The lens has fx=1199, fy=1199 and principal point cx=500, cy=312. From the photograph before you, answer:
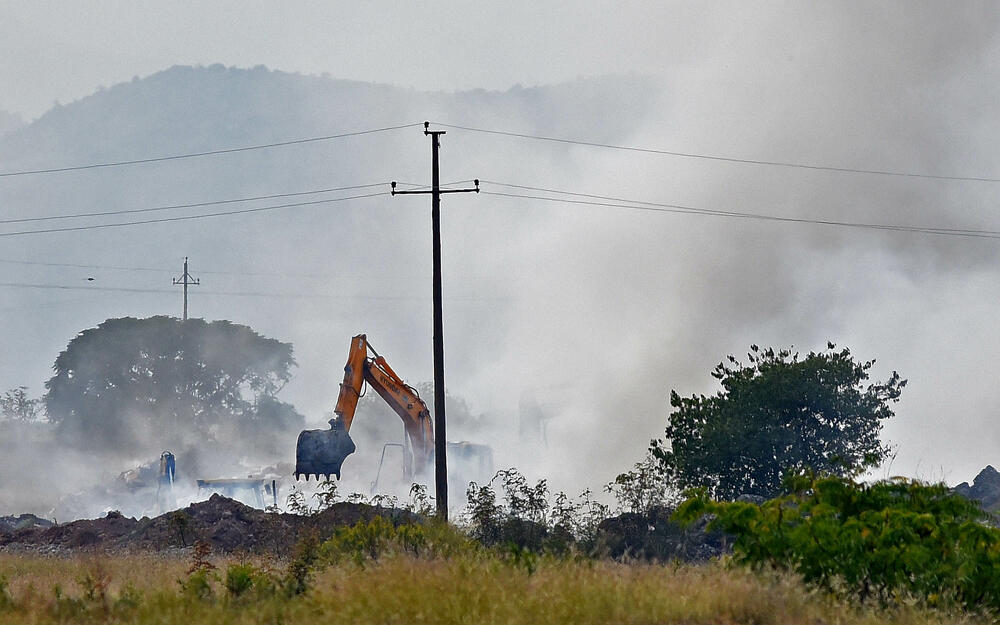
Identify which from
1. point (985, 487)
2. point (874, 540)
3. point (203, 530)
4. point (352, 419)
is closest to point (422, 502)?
point (203, 530)

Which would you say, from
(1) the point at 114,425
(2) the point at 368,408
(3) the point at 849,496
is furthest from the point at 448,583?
(2) the point at 368,408

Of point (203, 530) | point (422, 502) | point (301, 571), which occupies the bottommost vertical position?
point (301, 571)

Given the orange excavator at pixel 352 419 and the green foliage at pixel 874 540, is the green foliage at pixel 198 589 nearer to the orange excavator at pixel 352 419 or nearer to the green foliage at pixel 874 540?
the green foliage at pixel 874 540

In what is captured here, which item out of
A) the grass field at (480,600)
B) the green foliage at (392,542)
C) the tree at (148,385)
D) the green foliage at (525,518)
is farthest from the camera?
the tree at (148,385)

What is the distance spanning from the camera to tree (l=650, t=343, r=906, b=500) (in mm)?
35969

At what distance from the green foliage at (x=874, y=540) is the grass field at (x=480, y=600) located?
1.66 ft

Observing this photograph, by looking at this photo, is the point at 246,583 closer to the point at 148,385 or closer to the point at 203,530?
the point at 203,530

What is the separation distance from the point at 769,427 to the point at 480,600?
25686mm

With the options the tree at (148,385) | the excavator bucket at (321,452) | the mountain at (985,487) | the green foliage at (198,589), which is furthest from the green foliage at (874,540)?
the tree at (148,385)

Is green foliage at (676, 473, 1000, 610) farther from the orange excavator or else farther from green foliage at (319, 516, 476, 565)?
the orange excavator

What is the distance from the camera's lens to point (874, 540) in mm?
13586

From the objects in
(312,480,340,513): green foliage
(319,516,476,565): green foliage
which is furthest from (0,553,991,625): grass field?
(312,480,340,513): green foliage

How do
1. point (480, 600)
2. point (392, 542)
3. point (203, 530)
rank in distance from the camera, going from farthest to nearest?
point (203, 530)
point (392, 542)
point (480, 600)

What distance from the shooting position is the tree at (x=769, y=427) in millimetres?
35969
